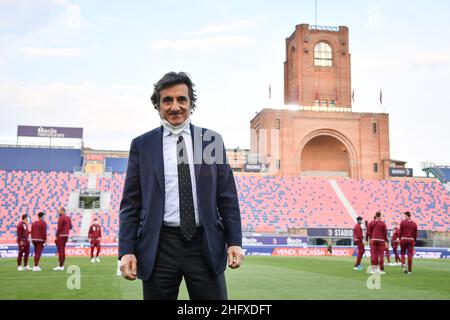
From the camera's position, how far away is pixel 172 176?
13.6ft

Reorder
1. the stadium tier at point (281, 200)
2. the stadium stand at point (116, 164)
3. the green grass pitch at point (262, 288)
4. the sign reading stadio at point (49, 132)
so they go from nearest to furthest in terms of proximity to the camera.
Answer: the green grass pitch at point (262, 288) → the stadium tier at point (281, 200) → the stadium stand at point (116, 164) → the sign reading stadio at point (49, 132)

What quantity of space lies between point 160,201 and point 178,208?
0.15 metres

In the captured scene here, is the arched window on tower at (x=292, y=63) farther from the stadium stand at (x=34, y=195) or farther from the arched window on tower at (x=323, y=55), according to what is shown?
the stadium stand at (x=34, y=195)

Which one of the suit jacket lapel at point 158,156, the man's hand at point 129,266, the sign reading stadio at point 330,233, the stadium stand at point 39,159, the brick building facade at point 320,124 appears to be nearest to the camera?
the man's hand at point 129,266

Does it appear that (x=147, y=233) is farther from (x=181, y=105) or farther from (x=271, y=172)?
(x=271, y=172)

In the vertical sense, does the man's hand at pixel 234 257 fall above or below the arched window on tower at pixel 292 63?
below

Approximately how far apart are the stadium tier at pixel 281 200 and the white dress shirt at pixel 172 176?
4006 cm

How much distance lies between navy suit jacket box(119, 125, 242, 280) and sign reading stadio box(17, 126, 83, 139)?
65241mm

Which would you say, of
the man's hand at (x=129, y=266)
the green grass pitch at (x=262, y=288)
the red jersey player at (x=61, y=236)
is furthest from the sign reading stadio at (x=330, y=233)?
the man's hand at (x=129, y=266)

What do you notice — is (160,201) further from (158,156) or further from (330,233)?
(330,233)

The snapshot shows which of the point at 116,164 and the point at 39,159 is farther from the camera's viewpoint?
the point at 116,164

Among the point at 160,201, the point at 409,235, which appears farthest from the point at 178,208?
the point at 409,235

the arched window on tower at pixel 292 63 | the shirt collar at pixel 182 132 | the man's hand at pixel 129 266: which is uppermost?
the arched window on tower at pixel 292 63

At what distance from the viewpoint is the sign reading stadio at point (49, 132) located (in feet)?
216
